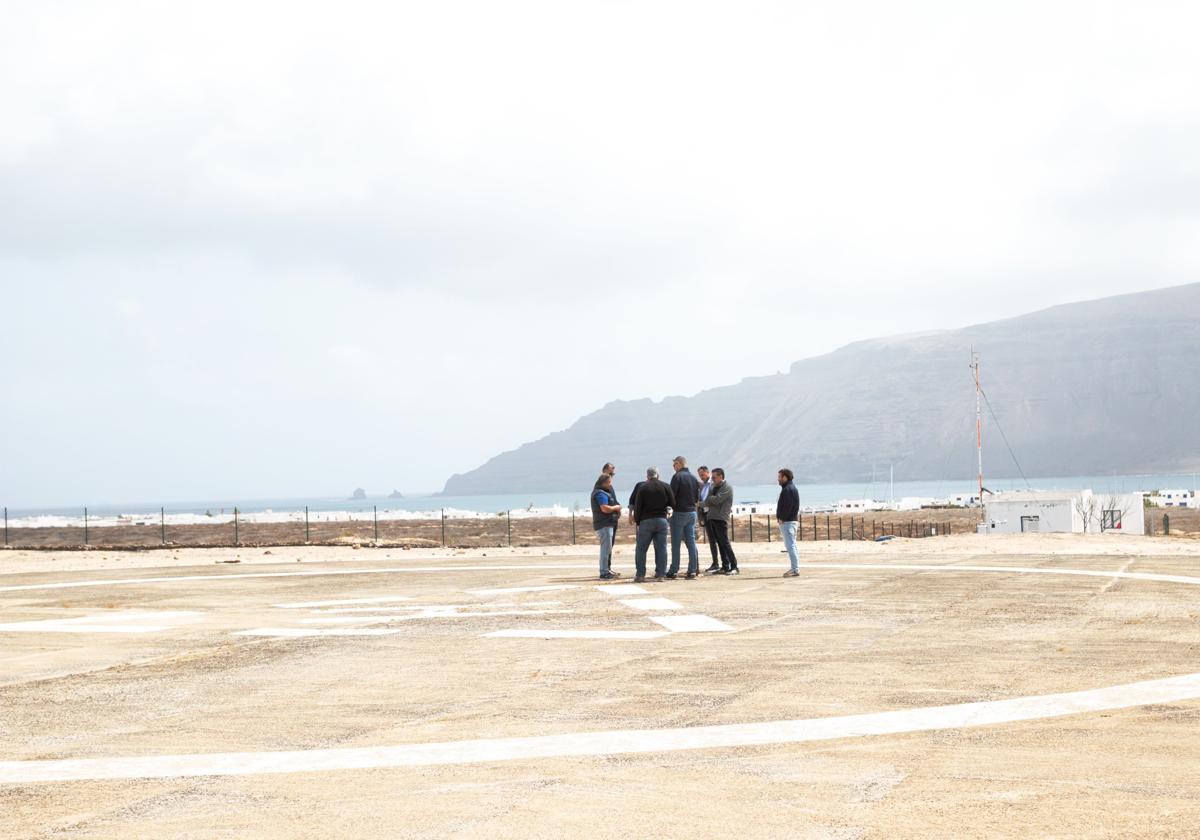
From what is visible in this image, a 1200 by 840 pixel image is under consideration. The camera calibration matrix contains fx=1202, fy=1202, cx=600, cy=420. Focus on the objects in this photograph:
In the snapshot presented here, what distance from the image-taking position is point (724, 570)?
2092 centimetres

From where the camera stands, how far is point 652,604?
15.6 m

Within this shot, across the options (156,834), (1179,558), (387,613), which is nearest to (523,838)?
(156,834)

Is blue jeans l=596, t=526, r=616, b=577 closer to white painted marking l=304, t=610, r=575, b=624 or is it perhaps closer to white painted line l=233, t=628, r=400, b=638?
white painted marking l=304, t=610, r=575, b=624

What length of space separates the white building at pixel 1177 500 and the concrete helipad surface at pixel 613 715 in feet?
290

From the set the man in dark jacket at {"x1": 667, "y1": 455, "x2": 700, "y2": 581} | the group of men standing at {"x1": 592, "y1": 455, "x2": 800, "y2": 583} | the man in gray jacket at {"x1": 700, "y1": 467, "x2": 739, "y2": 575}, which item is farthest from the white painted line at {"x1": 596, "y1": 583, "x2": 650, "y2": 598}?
the man in gray jacket at {"x1": 700, "y1": 467, "x2": 739, "y2": 575}

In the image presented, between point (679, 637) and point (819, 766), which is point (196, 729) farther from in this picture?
point (679, 637)

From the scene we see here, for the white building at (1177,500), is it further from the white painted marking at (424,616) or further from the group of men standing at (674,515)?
the white painted marking at (424,616)

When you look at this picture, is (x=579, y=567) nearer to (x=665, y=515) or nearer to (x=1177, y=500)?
(x=665, y=515)

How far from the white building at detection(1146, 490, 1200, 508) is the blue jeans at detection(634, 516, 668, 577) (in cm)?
8840

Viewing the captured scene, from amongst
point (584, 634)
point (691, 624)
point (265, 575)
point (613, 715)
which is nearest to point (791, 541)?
point (691, 624)

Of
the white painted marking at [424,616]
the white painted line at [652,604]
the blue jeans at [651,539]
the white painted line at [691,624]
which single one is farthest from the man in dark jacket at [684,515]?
the white painted line at [691,624]

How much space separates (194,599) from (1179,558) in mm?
18287

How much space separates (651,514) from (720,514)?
1915mm

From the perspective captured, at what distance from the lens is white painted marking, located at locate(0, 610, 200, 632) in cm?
1393
